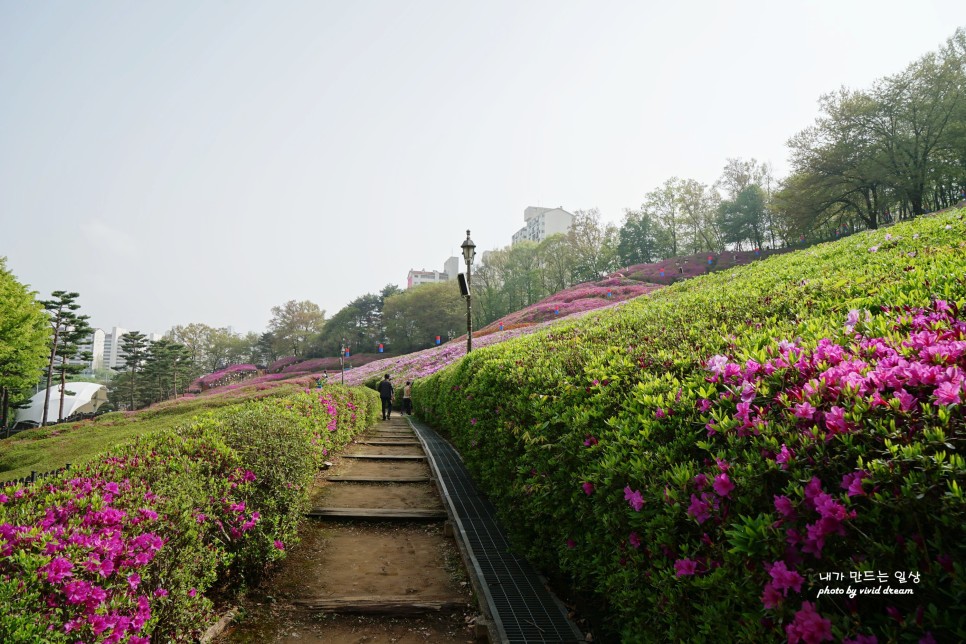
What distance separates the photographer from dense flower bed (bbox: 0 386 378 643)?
1.67 m

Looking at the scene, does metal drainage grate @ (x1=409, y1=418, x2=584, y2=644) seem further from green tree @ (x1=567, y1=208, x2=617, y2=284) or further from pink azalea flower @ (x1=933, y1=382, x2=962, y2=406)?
green tree @ (x1=567, y1=208, x2=617, y2=284)

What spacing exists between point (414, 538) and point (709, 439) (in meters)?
3.51

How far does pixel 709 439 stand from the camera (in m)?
1.79

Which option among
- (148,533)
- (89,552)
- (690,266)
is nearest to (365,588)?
(148,533)

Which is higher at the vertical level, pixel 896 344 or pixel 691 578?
pixel 896 344

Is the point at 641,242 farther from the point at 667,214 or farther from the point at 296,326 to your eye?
the point at 296,326

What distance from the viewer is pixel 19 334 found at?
79.3ft

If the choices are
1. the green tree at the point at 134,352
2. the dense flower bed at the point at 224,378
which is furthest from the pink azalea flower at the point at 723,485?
the dense flower bed at the point at 224,378

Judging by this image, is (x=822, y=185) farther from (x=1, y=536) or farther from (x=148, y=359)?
(x=148, y=359)

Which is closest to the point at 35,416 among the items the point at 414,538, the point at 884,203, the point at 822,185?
the point at 414,538

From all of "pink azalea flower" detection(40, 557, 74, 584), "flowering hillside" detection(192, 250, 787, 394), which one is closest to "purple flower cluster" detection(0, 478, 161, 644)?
"pink azalea flower" detection(40, 557, 74, 584)

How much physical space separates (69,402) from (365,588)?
64.3 meters

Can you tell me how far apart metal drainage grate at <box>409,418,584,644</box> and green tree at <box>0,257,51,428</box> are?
3006cm

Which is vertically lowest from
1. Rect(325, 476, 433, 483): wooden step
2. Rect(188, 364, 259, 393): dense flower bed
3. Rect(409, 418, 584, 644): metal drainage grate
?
Rect(409, 418, 584, 644): metal drainage grate
